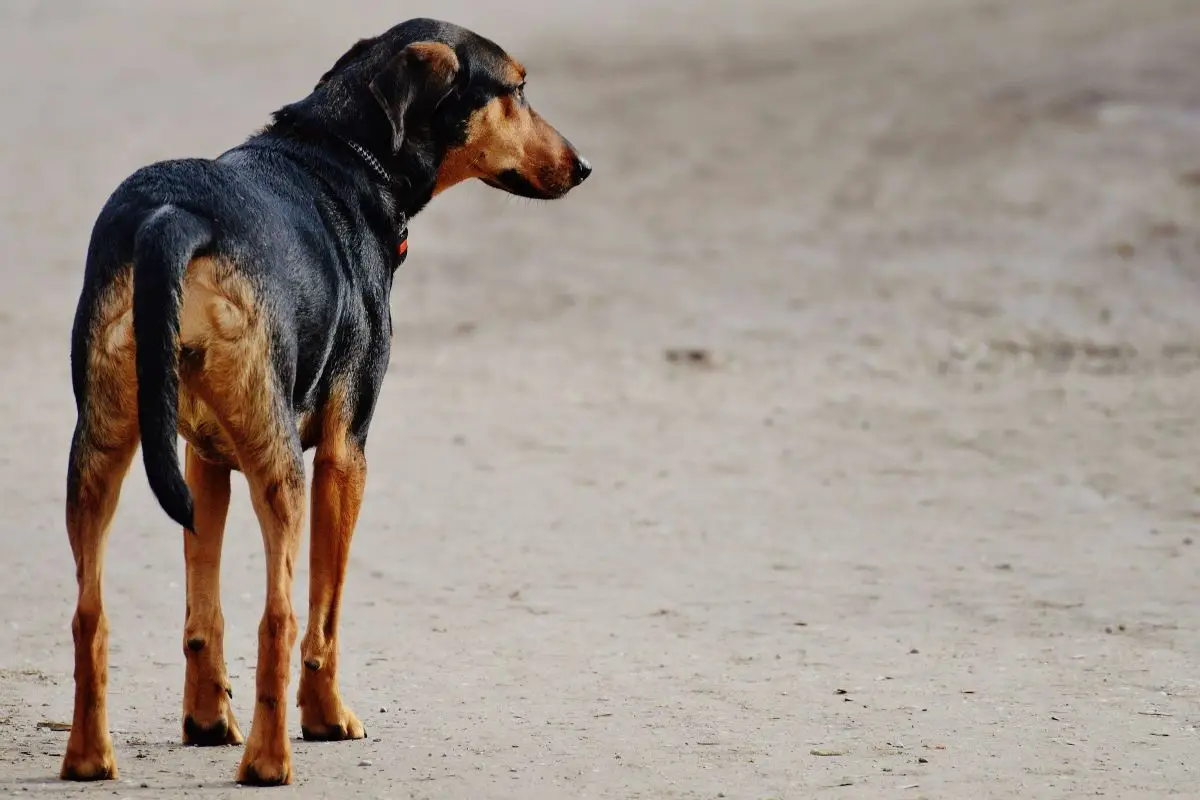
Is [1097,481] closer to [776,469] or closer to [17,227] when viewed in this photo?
[776,469]

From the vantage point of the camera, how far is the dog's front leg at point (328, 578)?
534 cm

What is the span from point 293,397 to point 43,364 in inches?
331

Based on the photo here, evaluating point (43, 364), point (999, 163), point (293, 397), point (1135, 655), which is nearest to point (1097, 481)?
point (1135, 655)

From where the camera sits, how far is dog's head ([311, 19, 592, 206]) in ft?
18.4

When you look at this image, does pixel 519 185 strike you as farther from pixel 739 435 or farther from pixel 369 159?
pixel 739 435

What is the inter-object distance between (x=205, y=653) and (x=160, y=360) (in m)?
1.29

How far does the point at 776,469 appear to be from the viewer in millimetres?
10289

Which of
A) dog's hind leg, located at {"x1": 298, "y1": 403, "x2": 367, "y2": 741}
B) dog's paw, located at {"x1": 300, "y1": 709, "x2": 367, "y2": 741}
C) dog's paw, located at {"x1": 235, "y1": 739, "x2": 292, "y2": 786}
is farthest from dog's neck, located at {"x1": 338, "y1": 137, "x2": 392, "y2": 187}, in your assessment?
dog's paw, located at {"x1": 235, "y1": 739, "x2": 292, "y2": 786}

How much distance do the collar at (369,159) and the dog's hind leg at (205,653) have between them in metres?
1.04

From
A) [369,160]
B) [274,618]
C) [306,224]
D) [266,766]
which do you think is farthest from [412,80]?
[266,766]

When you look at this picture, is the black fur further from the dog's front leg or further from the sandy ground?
the sandy ground

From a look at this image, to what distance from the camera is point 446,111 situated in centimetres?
576

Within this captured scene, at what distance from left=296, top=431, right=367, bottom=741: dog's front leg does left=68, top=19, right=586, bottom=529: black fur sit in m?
0.11

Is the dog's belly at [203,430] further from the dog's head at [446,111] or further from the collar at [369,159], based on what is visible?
the dog's head at [446,111]
